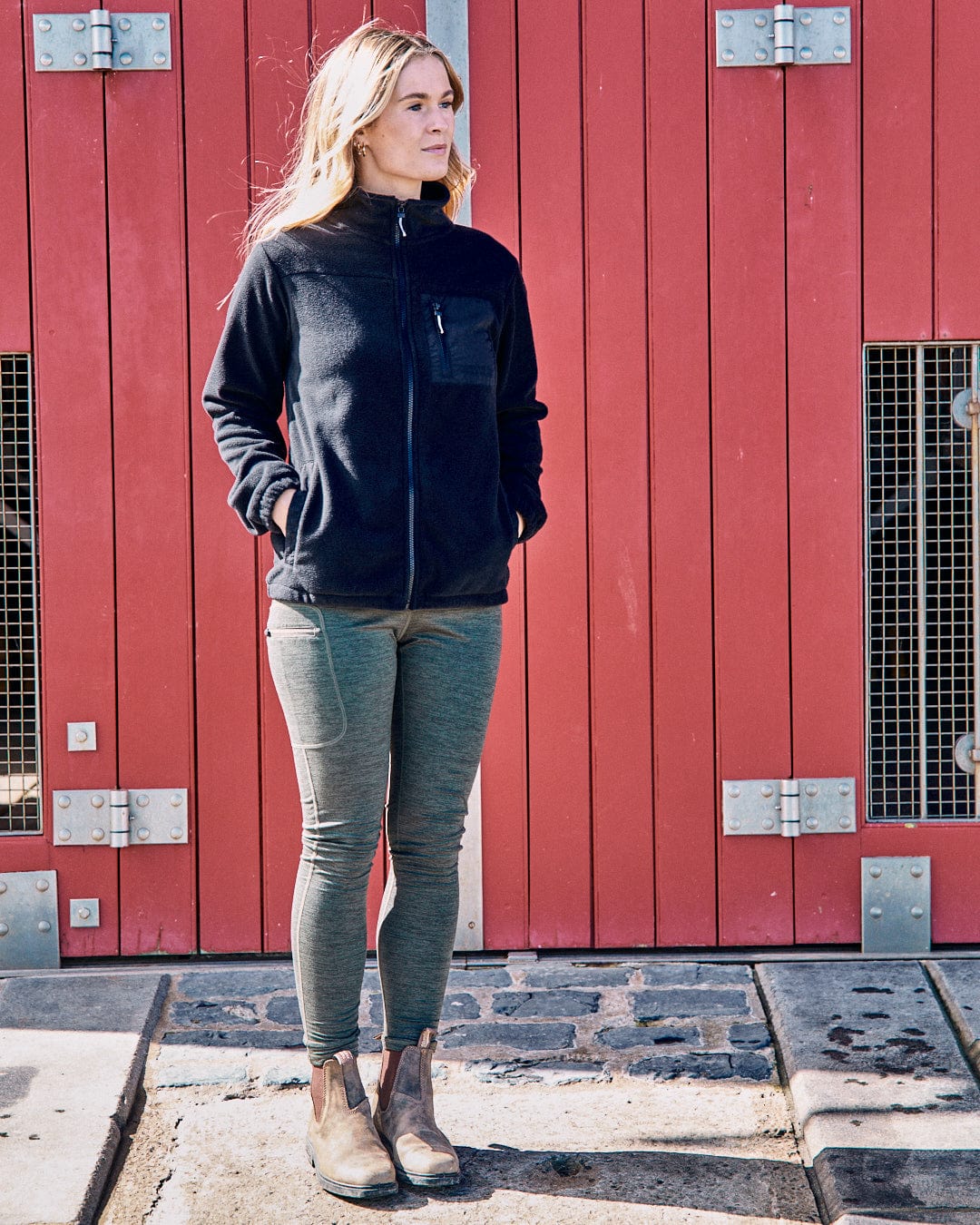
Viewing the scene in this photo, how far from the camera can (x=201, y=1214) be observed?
208 centimetres

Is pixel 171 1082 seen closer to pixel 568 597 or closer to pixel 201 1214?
pixel 201 1214

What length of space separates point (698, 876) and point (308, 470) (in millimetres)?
1515

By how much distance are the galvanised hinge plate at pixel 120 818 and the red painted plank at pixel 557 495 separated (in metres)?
0.79

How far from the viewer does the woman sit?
2.06 meters

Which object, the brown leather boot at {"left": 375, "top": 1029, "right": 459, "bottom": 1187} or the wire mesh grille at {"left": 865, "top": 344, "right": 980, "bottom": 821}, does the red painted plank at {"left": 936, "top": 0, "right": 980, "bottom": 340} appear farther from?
the brown leather boot at {"left": 375, "top": 1029, "right": 459, "bottom": 1187}

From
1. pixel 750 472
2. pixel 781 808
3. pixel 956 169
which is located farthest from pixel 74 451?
pixel 956 169

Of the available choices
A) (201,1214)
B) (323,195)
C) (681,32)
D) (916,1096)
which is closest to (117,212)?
(323,195)

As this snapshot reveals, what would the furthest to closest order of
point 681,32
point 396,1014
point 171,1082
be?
point 681,32
point 171,1082
point 396,1014

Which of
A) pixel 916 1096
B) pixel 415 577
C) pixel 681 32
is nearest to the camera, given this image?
pixel 415 577

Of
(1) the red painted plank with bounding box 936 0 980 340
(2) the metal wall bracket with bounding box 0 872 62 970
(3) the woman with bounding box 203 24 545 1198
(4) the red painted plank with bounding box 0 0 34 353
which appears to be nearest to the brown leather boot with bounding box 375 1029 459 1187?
(3) the woman with bounding box 203 24 545 1198

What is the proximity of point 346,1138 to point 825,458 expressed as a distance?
1768 mm

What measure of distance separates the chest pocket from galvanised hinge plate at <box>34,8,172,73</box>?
4.14ft

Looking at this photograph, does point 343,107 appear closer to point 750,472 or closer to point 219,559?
point 219,559

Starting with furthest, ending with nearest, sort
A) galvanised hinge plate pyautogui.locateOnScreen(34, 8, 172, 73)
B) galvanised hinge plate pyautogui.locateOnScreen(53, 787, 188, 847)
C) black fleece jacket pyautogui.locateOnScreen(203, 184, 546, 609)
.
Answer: galvanised hinge plate pyautogui.locateOnScreen(53, 787, 188, 847) → galvanised hinge plate pyautogui.locateOnScreen(34, 8, 172, 73) → black fleece jacket pyautogui.locateOnScreen(203, 184, 546, 609)
